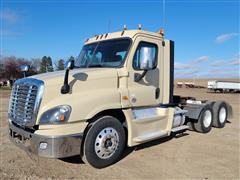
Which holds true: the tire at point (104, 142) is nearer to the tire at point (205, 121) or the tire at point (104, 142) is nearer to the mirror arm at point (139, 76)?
the mirror arm at point (139, 76)

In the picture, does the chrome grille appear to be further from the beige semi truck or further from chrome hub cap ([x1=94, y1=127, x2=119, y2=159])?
chrome hub cap ([x1=94, y1=127, x2=119, y2=159])

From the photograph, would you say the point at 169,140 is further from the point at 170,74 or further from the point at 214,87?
the point at 214,87

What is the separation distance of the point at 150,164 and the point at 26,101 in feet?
9.10

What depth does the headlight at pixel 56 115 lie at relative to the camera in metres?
4.46

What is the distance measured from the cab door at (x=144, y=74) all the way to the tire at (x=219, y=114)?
3479mm

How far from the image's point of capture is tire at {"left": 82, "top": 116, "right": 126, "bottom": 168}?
4.86m

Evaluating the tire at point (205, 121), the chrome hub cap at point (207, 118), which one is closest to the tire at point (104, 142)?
the tire at point (205, 121)

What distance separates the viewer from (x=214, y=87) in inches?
1625

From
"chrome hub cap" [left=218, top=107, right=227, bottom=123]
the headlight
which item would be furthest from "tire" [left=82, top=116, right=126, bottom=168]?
"chrome hub cap" [left=218, top=107, right=227, bottom=123]

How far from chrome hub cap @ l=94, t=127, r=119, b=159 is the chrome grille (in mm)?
1291

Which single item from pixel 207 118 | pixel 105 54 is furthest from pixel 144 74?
pixel 207 118

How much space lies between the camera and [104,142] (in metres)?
5.07

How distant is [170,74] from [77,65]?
248 centimetres

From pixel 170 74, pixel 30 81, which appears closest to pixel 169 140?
pixel 170 74
